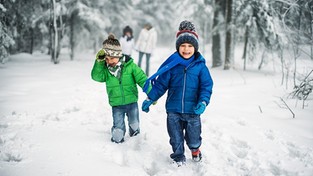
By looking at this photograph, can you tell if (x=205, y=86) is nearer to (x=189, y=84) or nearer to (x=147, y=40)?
(x=189, y=84)

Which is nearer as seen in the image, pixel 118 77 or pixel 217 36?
pixel 118 77

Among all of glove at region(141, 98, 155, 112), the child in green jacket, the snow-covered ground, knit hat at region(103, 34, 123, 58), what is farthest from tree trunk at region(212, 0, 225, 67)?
glove at region(141, 98, 155, 112)

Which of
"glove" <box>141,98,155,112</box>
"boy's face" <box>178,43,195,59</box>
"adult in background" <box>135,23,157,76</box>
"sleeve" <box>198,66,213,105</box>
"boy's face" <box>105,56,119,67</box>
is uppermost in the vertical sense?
"adult in background" <box>135,23,157,76</box>

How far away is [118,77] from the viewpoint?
450 centimetres

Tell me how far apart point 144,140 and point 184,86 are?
4.95 feet

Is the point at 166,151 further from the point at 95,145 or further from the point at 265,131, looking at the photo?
the point at 265,131

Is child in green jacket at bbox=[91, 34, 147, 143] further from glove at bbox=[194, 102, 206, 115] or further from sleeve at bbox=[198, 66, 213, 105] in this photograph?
glove at bbox=[194, 102, 206, 115]

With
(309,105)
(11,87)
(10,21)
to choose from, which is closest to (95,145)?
(309,105)

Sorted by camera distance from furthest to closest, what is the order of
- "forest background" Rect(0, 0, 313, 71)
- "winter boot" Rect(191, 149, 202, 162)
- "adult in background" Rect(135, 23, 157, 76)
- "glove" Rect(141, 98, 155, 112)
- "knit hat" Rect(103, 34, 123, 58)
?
"adult in background" Rect(135, 23, 157, 76), "forest background" Rect(0, 0, 313, 71), "knit hat" Rect(103, 34, 123, 58), "winter boot" Rect(191, 149, 202, 162), "glove" Rect(141, 98, 155, 112)

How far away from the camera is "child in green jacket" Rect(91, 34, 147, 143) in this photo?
441cm

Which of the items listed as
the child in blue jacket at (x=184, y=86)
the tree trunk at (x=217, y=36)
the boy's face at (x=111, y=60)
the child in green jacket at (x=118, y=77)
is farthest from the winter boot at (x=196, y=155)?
the tree trunk at (x=217, y=36)

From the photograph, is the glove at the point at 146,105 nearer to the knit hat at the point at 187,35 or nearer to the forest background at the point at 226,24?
the knit hat at the point at 187,35

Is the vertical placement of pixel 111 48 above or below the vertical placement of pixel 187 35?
below

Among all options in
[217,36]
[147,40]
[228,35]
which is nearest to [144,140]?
[147,40]
